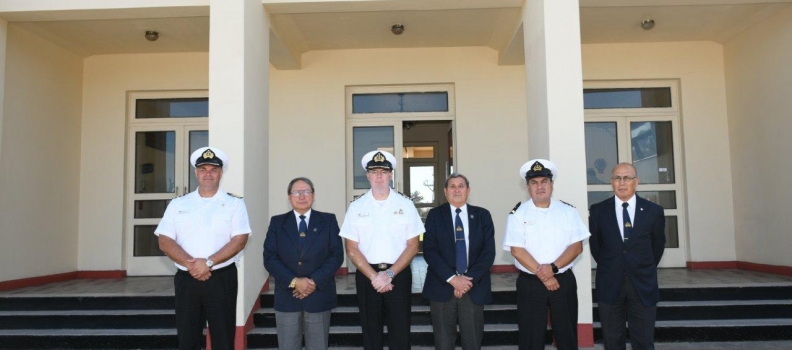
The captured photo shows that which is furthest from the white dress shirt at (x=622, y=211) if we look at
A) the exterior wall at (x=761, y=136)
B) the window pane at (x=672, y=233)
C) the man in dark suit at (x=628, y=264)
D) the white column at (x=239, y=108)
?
the window pane at (x=672, y=233)

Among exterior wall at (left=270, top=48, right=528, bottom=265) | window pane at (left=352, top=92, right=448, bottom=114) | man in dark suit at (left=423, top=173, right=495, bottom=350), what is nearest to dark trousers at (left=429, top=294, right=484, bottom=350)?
man in dark suit at (left=423, top=173, right=495, bottom=350)

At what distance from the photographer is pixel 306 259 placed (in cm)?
332

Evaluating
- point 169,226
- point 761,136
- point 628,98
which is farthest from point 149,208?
point 761,136

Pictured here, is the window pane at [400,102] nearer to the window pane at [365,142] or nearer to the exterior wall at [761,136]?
the window pane at [365,142]

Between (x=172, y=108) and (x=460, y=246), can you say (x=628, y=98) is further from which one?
(x=172, y=108)

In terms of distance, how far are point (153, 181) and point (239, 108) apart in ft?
10.3

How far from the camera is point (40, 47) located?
A: 6211mm

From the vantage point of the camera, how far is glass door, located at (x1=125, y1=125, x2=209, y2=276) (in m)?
6.90

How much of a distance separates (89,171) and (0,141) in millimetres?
1444

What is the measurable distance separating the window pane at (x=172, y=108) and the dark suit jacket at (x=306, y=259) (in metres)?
4.16

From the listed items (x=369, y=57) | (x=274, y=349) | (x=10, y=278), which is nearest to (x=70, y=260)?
(x=10, y=278)

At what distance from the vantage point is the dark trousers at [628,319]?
11.0 ft

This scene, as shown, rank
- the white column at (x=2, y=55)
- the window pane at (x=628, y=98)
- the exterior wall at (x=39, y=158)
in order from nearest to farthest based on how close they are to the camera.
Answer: the white column at (x=2, y=55), the exterior wall at (x=39, y=158), the window pane at (x=628, y=98)

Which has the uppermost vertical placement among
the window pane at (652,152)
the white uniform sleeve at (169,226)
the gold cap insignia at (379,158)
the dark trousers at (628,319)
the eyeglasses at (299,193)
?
the window pane at (652,152)
